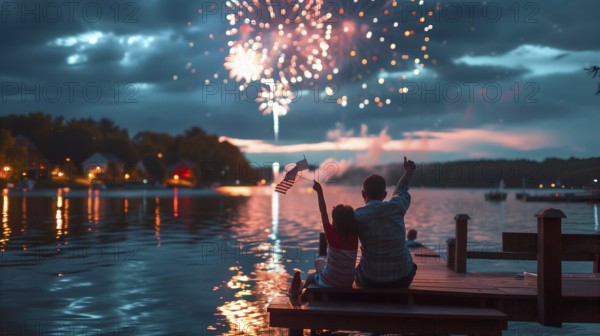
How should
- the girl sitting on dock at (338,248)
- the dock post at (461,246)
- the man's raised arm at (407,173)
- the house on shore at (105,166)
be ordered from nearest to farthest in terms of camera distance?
the girl sitting on dock at (338,248), the man's raised arm at (407,173), the dock post at (461,246), the house on shore at (105,166)

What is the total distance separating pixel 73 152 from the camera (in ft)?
534

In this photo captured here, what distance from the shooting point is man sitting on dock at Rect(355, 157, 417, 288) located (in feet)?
27.1

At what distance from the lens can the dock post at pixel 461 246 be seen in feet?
43.0

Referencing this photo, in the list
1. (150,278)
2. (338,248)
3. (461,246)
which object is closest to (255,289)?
(150,278)

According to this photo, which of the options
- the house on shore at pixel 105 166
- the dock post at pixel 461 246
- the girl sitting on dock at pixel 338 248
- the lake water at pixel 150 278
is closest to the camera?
the girl sitting on dock at pixel 338 248

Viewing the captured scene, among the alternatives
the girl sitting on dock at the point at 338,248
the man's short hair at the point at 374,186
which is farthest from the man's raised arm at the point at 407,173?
the girl sitting on dock at the point at 338,248

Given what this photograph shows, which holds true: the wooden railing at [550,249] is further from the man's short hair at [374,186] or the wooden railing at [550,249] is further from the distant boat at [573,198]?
the distant boat at [573,198]

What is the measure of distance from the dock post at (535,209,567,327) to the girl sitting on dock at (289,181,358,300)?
2.62 meters

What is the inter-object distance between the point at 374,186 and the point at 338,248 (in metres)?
0.93

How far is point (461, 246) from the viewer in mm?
13273

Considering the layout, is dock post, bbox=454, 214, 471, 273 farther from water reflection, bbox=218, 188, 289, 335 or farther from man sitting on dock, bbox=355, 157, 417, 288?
man sitting on dock, bbox=355, 157, 417, 288

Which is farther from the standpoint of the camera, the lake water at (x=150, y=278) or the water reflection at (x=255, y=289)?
the lake water at (x=150, y=278)

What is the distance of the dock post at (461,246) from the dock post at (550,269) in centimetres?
402

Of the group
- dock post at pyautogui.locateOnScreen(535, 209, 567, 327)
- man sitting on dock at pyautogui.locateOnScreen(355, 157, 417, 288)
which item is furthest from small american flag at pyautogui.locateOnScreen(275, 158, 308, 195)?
dock post at pyautogui.locateOnScreen(535, 209, 567, 327)
